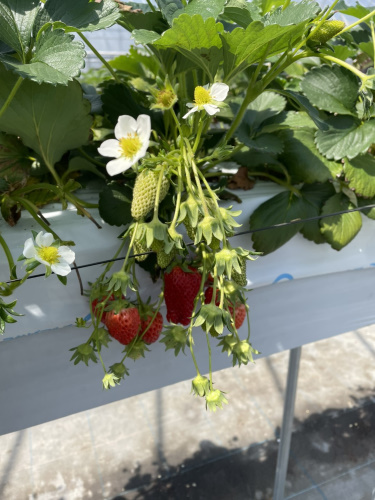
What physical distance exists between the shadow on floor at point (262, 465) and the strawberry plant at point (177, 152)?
1174 mm

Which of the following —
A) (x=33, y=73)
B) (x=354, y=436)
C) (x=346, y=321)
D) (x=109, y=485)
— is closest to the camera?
(x=33, y=73)

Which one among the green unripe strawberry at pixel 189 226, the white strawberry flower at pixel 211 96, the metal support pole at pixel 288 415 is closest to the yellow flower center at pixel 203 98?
the white strawberry flower at pixel 211 96

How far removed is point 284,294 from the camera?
0.65 metres

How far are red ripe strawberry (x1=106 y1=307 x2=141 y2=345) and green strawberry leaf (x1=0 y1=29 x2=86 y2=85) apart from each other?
22cm

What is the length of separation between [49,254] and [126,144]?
0.12 meters

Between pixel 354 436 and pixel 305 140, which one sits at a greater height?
pixel 305 140

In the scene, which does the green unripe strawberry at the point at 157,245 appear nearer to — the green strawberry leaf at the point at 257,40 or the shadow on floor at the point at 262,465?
the green strawberry leaf at the point at 257,40

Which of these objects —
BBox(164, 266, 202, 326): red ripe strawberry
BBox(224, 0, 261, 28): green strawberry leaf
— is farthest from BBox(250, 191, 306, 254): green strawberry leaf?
BBox(224, 0, 261, 28): green strawberry leaf

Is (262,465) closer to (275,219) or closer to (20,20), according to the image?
(275,219)

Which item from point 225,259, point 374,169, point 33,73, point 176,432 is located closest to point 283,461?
point 176,432

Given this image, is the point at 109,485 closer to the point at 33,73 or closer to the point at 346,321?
the point at 346,321

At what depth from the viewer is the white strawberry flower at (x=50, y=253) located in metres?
0.41

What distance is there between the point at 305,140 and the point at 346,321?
301 mm

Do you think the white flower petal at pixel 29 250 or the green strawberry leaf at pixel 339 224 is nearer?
the white flower petal at pixel 29 250
